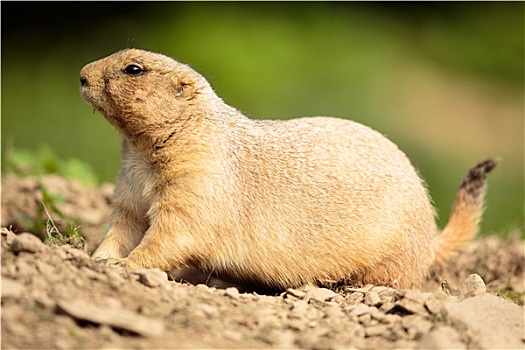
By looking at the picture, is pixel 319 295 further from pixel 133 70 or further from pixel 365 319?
pixel 133 70

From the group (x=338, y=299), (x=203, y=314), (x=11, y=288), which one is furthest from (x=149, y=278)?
(x=338, y=299)

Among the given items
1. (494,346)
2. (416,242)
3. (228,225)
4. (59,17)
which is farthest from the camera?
(59,17)

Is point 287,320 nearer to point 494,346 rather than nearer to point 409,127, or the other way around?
point 494,346

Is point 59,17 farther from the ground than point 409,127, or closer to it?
farther from the ground

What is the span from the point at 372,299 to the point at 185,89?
2031mm

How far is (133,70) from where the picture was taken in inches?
218

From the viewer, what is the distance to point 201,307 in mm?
3951

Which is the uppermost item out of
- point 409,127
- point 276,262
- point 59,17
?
point 59,17

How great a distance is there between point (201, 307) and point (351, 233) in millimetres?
1892

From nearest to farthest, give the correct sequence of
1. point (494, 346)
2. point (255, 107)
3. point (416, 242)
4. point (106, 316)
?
point (106, 316) < point (494, 346) < point (416, 242) < point (255, 107)

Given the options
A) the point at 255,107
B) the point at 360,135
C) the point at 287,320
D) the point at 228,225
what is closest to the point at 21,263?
the point at 287,320

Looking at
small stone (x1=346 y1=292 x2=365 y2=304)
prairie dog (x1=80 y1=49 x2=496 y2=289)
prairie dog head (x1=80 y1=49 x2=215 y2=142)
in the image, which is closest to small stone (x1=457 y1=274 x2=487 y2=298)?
small stone (x1=346 y1=292 x2=365 y2=304)

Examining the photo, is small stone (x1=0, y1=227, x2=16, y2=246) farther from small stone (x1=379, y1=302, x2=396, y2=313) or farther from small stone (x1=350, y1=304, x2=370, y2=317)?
small stone (x1=379, y1=302, x2=396, y2=313)

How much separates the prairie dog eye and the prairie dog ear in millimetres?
265
